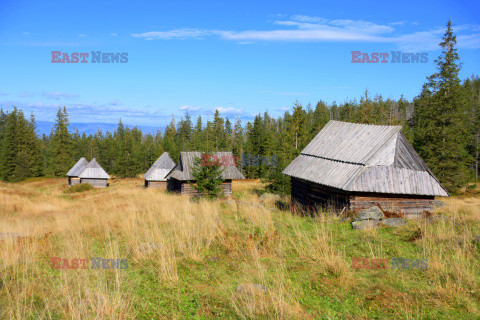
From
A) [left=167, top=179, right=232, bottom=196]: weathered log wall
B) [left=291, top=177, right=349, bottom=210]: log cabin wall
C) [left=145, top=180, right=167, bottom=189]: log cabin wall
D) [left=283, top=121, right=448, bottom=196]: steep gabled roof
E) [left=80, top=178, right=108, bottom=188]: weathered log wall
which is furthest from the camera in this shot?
[left=80, top=178, right=108, bottom=188]: weathered log wall

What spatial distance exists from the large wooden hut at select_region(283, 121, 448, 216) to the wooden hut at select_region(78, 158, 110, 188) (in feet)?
156

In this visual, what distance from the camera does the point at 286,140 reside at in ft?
175

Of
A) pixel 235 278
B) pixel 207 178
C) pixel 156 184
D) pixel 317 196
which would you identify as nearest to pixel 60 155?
pixel 156 184

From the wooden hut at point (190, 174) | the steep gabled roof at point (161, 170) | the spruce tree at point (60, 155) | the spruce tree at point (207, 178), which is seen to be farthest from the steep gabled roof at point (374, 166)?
the spruce tree at point (60, 155)

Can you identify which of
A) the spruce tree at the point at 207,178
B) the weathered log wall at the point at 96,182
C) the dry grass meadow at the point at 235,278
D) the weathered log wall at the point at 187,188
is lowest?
the weathered log wall at the point at 96,182

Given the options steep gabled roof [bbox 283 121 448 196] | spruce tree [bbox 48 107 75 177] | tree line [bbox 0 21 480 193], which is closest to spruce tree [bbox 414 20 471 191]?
tree line [bbox 0 21 480 193]

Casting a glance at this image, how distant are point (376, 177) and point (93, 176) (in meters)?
51.8

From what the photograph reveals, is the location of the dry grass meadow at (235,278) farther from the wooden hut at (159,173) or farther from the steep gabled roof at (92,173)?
the steep gabled roof at (92,173)

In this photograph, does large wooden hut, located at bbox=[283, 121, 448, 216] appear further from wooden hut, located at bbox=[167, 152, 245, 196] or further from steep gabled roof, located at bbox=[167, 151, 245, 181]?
wooden hut, located at bbox=[167, 152, 245, 196]

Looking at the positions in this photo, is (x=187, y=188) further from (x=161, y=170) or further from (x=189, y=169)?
(x=161, y=170)

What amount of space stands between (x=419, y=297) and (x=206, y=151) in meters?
17.6

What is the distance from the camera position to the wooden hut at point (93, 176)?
5553cm

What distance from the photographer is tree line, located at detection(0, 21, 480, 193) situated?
33.8m

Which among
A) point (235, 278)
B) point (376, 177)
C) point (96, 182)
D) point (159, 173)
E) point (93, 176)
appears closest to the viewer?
point (235, 278)
